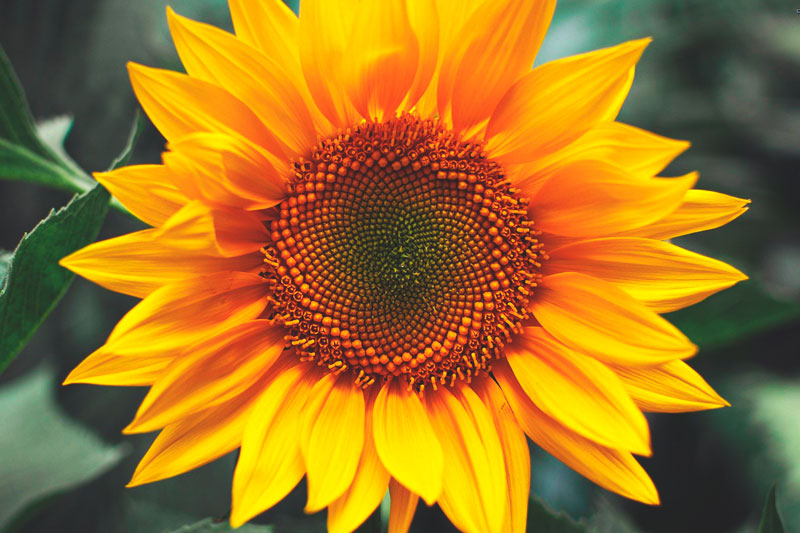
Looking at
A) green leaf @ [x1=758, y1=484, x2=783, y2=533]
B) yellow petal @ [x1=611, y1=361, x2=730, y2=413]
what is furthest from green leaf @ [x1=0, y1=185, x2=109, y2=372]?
green leaf @ [x1=758, y1=484, x2=783, y2=533]

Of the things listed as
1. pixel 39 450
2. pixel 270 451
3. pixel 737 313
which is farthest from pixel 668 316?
pixel 39 450

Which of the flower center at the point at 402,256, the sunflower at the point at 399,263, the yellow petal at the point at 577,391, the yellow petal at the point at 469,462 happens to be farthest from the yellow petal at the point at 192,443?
the yellow petal at the point at 577,391

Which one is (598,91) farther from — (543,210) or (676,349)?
(676,349)

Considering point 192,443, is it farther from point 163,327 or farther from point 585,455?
point 585,455

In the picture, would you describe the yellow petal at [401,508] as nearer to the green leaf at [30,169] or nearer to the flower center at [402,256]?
the flower center at [402,256]

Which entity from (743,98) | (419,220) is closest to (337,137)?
(419,220)

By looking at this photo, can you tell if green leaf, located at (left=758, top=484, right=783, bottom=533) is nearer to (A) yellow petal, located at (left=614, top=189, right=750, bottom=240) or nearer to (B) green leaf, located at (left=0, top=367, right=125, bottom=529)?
(A) yellow petal, located at (left=614, top=189, right=750, bottom=240)
